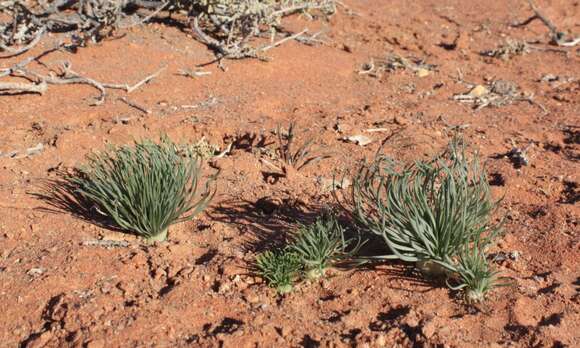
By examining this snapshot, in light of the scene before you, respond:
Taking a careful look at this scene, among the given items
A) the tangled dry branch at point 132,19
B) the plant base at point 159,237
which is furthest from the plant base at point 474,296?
the tangled dry branch at point 132,19

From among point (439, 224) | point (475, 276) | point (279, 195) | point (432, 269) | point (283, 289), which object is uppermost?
point (439, 224)

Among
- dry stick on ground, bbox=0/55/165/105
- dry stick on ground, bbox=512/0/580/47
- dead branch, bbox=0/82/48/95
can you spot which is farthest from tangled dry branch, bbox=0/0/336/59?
dry stick on ground, bbox=512/0/580/47

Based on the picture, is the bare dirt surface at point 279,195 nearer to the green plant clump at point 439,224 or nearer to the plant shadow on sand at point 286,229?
the plant shadow on sand at point 286,229

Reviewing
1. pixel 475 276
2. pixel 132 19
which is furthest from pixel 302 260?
pixel 132 19

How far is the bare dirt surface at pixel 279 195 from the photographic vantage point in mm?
2771

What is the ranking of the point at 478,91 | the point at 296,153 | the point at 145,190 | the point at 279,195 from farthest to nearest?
the point at 478,91 < the point at 296,153 < the point at 279,195 < the point at 145,190

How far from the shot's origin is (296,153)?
4.35m

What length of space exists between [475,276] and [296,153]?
182 centimetres

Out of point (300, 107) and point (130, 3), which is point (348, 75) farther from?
point (130, 3)

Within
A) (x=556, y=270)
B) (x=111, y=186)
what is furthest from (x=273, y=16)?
(x=556, y=270)

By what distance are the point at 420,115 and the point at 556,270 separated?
222 cm

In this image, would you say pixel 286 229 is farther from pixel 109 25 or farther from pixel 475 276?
pixel 109 25

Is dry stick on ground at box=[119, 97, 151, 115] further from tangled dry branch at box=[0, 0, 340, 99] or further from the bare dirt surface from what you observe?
tangled dry branch at box=[0, 0, 340, 99]

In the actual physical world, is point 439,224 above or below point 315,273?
above
